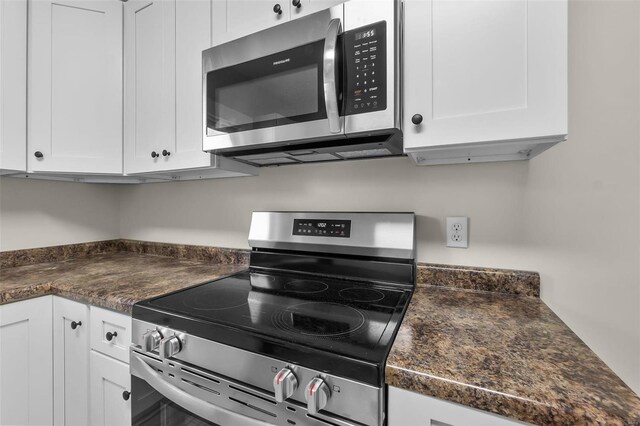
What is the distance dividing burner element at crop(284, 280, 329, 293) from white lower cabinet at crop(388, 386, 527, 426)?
22.0 inches

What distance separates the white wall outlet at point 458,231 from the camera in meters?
1.12

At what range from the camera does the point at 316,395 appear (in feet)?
1.96

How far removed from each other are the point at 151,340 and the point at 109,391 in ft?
1.50

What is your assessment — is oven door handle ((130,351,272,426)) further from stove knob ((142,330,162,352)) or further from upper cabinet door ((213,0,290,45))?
upper cabinet door ((213,0,290,45))

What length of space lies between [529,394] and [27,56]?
2242 millimetres

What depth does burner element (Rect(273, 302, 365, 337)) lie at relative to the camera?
755 mm

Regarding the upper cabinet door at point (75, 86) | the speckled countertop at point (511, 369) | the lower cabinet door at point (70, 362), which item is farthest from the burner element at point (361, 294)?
the upper cabinet door at point (75, 86)

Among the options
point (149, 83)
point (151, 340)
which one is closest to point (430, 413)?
point (151, 340)

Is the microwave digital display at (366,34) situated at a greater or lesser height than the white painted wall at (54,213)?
greater

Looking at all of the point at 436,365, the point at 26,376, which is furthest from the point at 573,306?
the point at 26,376

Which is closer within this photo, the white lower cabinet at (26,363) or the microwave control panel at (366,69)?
the microwave control panel at (366,69)

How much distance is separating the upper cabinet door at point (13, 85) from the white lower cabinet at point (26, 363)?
26.8 inches

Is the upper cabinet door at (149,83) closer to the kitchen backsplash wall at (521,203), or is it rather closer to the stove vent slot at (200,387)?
the kitchen backsplash wall at (521,203)

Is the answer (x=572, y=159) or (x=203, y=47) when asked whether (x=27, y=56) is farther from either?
(x=572, y=159)
